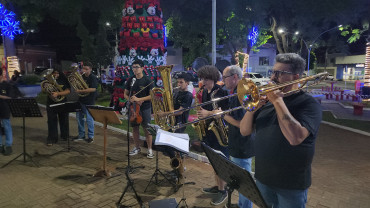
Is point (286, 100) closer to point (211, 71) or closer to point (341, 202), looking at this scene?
point (211, 71)

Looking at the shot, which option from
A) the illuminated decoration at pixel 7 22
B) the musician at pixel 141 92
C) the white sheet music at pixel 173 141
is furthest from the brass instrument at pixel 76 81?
the illuminated decoration at pixel 7 22

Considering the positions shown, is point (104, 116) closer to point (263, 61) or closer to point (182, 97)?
point (182, 97)

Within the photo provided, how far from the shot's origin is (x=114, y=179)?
18.7ft

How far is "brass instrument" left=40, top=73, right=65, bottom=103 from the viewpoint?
7707mm

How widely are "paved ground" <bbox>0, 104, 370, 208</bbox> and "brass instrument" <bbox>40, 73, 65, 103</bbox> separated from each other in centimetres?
149

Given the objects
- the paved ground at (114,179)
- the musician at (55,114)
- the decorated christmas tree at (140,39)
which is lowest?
the paved ground at (114,179)

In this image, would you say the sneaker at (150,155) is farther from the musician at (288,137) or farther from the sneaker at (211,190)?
the musician at (288,137)

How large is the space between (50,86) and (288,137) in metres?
7.30

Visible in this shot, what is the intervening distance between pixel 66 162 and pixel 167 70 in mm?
3721

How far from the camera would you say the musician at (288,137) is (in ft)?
7.74

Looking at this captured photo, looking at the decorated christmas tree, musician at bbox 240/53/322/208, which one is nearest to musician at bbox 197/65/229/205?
musician at bbox 240/53/322/208

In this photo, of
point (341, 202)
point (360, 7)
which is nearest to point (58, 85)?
point (341, 202)

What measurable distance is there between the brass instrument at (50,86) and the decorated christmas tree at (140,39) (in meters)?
4.31

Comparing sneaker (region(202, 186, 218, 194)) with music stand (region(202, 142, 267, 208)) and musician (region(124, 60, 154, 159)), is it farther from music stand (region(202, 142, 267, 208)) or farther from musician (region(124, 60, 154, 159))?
music stand (region(202, 142, 267, 208))
